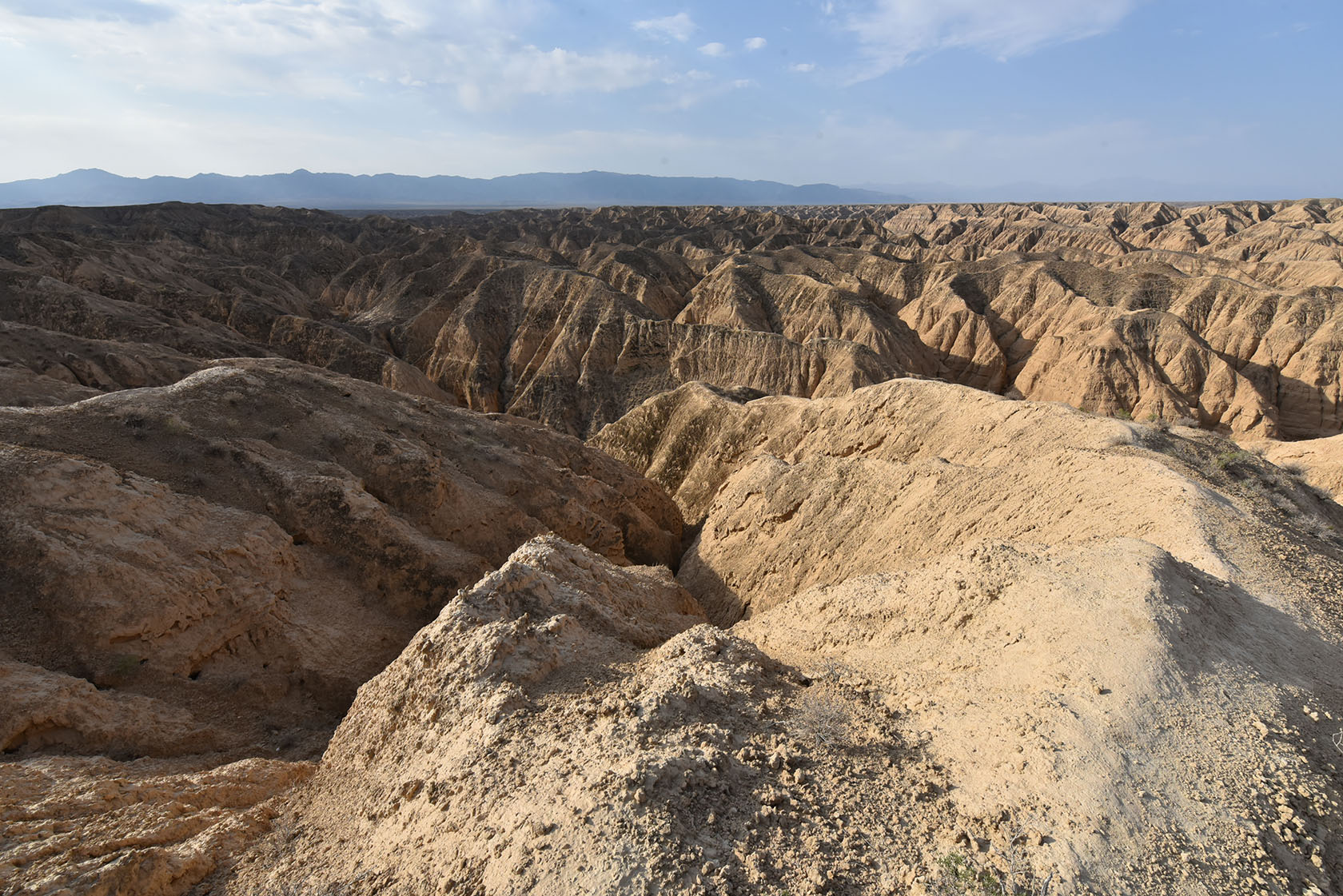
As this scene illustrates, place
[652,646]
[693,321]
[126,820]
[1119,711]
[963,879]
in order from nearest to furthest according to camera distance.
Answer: [963,879]
[1119,711]
[126,820]
[652,646]
[693,321]

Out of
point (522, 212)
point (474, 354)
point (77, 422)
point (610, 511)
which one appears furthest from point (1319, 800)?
point (522, 212)

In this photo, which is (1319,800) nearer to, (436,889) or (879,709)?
(879,709)

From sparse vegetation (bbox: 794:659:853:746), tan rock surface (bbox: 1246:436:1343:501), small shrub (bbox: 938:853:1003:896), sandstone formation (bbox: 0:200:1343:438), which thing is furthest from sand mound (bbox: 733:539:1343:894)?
sandstone formation (bbox: 0:200:1343:438)

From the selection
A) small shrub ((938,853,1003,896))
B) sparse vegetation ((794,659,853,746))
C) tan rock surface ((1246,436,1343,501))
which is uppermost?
small shrub ((938,853,1003,896))

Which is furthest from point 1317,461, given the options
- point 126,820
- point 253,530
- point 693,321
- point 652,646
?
point 693,321

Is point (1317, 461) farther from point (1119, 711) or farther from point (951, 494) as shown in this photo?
point (1119, 711)

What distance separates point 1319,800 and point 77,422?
1910cm

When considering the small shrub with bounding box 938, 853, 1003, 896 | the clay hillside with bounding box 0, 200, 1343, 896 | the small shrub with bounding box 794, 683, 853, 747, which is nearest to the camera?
the small shrub with bounding box 938, 853, 1003, 896

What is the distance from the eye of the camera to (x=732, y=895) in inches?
182

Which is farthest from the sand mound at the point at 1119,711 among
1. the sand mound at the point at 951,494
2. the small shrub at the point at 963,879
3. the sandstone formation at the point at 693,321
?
the sandstone formation at the point at 693,321

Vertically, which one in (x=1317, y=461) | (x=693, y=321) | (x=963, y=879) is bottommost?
(x=1317, y=461)

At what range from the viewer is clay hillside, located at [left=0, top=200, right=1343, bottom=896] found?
5137 millimetres

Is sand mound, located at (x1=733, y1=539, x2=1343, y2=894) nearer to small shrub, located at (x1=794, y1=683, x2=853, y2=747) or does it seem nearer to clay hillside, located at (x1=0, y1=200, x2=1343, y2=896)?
clay hillside, located at (x1=0, y1=200, x2=1343, y2=896)

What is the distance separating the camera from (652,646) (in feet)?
31.0
